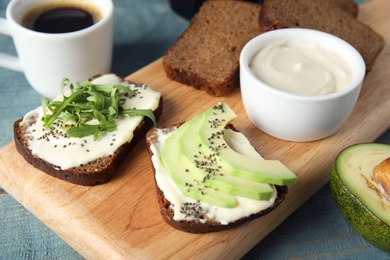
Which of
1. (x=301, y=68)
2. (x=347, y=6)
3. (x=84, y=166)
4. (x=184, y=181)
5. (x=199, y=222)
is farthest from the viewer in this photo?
(x=347, y=6)

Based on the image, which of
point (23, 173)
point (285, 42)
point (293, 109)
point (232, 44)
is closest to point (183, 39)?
point (232, 44)

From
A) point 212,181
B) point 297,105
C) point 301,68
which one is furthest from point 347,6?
point 212,181

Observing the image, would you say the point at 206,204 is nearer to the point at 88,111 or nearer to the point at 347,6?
the point at 88,111

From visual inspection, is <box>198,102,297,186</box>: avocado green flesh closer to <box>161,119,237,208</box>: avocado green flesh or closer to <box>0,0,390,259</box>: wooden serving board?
<box>161,119,237,208</box>: avocado green flesh

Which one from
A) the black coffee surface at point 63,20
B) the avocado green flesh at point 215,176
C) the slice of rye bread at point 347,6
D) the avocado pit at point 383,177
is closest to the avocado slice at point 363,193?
the avocado pit at point 383,177

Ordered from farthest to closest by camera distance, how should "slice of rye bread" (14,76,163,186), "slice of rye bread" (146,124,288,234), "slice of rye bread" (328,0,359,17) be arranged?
"slice of rye bread" (328,0,359,17)
"slice of rye bread" (14,76,163,186)
"slice of rye bread" (146,124,288,234)

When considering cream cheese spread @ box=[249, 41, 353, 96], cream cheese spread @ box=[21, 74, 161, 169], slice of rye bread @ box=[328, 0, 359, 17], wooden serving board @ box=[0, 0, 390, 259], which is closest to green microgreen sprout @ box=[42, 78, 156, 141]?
cream cheese spread @ box=[21, 74, 161, 169]
